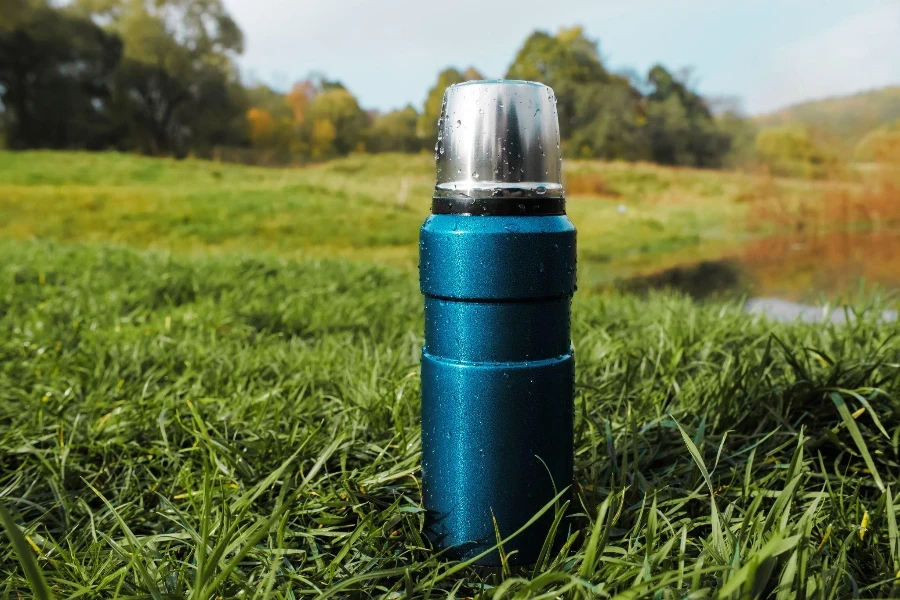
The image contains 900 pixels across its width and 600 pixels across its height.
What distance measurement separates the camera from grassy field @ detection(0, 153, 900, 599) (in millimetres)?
1208

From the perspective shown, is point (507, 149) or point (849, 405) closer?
point (507, 149)

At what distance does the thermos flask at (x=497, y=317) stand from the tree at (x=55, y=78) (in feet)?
28.3

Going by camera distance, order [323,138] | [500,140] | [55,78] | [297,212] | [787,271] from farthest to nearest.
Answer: [55,78] → [323,138] → [297,212] → [787,271] → [500,140]

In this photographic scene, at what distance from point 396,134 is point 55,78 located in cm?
435

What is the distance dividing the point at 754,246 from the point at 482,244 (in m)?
4.92

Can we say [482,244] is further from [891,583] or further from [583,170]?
[583,170]

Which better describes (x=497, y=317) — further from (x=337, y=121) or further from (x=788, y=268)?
(x=337, y=121)

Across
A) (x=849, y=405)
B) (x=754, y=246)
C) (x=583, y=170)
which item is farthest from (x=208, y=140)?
(x=849, y=405)

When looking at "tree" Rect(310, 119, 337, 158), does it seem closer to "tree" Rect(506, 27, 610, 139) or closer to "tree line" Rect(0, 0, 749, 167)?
"tree line" Rect(0, 0, 749, 167)

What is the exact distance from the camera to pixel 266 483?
1.25 m

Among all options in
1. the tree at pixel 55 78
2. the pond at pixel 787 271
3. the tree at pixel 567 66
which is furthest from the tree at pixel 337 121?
the pond at pixel 787 271

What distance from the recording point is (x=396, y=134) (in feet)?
25.8

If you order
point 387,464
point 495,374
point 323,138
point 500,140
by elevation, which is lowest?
point 387,464

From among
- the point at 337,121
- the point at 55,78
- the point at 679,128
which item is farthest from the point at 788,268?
the point at 55,78
